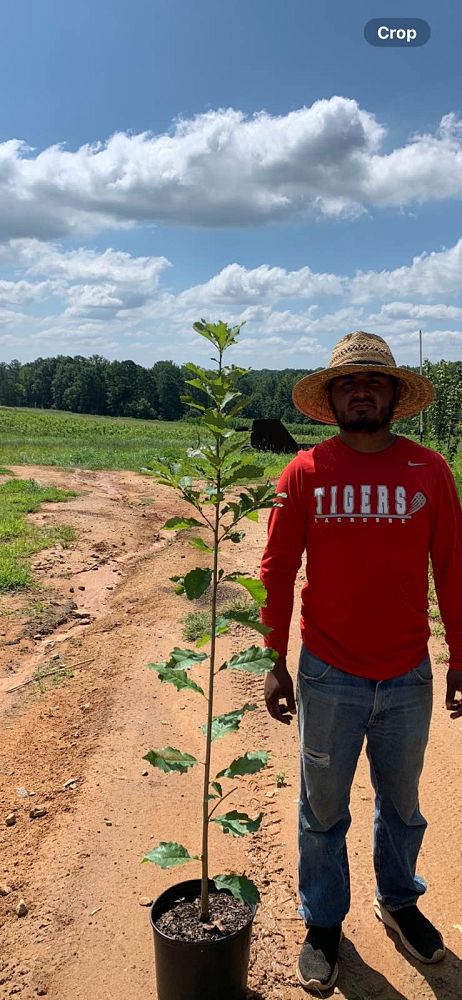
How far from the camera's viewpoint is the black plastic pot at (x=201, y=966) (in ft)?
7.33

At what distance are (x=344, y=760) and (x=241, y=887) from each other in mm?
552

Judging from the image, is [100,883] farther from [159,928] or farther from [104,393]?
[104,393]

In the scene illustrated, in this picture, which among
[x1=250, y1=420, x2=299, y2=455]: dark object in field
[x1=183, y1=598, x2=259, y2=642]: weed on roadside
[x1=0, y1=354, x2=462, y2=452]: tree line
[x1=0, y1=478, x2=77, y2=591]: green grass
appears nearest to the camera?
[x1=183, y1=598, x2=259, y2=642]: weed on roadside

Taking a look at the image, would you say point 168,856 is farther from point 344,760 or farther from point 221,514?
point 221,514

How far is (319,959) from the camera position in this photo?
2.62 metres

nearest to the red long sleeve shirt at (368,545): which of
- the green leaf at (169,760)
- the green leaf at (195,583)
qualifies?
the green leaf at (195,583)

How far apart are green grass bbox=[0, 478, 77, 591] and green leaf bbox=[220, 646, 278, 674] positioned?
5.97 metres

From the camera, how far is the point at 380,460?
243 centimetres

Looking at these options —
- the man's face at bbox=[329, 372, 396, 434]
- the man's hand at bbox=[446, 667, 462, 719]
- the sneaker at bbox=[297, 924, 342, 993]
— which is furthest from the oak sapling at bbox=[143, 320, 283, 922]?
the man's hand at bbox=[446, 667, 462, 719]

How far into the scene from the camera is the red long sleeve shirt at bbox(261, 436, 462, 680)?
237 centimetres

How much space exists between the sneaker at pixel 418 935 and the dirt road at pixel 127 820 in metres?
0.05

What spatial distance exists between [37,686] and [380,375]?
409 centimetres

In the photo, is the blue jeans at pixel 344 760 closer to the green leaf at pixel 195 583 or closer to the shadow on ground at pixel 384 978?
the shadow on ground at pixel 384 978

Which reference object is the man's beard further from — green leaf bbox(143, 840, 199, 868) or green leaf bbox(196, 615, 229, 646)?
green leaf bbox(143, 840, 199, 868)
